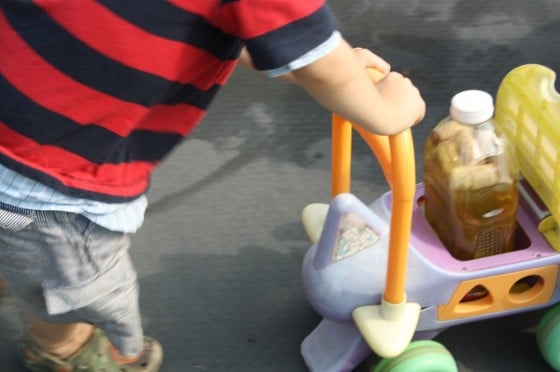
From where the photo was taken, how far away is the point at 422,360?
1.12 m

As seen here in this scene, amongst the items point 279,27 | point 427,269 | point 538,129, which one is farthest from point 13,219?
point 538,129

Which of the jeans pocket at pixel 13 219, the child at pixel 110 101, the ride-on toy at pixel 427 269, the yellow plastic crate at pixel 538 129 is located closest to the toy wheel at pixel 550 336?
the ride-on toy at pixel 427 269

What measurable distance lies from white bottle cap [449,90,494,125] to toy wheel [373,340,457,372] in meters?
0.32

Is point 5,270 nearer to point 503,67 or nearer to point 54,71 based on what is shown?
point 54,71

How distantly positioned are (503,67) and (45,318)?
1.13 metres

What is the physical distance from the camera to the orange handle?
3.13 ft

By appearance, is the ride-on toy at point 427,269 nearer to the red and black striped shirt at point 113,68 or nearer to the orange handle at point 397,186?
the orange handle at point 397,186

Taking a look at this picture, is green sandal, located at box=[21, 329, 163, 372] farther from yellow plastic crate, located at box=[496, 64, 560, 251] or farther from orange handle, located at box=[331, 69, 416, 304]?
yellow plastic crate, located at box=[496, 64, 560, 251]

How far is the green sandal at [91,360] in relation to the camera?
1.24m

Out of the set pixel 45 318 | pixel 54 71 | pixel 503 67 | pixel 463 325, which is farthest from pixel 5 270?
pixel 503 67

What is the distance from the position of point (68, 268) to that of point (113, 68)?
269 millimetres

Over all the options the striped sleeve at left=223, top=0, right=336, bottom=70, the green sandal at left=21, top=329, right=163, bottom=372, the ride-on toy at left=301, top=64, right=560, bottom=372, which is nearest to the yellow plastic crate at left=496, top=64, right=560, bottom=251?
the ride-on toy at left=301, top=64, right=560, bottom=372

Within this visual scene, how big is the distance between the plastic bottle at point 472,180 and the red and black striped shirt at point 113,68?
34 cm

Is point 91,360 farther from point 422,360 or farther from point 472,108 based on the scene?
point 472,108
